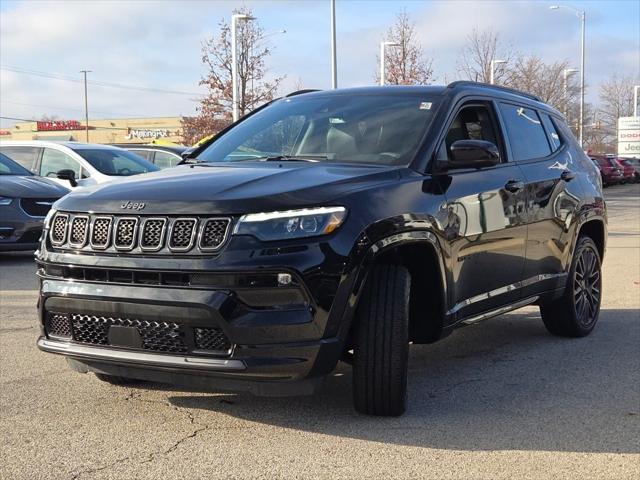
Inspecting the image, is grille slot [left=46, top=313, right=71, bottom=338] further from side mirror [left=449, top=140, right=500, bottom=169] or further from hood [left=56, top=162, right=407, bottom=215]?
side mirror [left=449, top=140, right=500, bottom=169]

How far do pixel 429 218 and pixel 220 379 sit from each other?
1.48 meters

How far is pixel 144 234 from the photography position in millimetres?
3803

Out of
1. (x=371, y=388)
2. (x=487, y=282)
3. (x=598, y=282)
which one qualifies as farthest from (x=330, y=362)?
(x=598, y=282)

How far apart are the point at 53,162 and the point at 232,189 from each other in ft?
33.3

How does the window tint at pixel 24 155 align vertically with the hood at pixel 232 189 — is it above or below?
above

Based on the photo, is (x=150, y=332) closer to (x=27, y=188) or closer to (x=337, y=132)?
(x=337, y=132)

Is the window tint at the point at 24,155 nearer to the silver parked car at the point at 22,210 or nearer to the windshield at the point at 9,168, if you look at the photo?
the windshield at the point at 9,168

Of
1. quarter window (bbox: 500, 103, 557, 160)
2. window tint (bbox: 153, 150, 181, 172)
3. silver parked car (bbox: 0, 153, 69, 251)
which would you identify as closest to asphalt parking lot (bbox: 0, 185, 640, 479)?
quarter window (bbox: 500, 103, 557, 160)

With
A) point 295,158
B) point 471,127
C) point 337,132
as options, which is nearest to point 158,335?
point 295,158

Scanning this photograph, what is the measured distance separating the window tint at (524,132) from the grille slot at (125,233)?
2.98 meters

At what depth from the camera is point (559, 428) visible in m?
4.19

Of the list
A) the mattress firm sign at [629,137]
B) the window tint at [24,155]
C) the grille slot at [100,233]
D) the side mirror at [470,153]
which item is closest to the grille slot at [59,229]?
the grille slot at [100,233]

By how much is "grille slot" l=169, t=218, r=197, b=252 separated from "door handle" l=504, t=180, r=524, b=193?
244cm

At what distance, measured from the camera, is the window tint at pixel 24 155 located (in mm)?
13328
